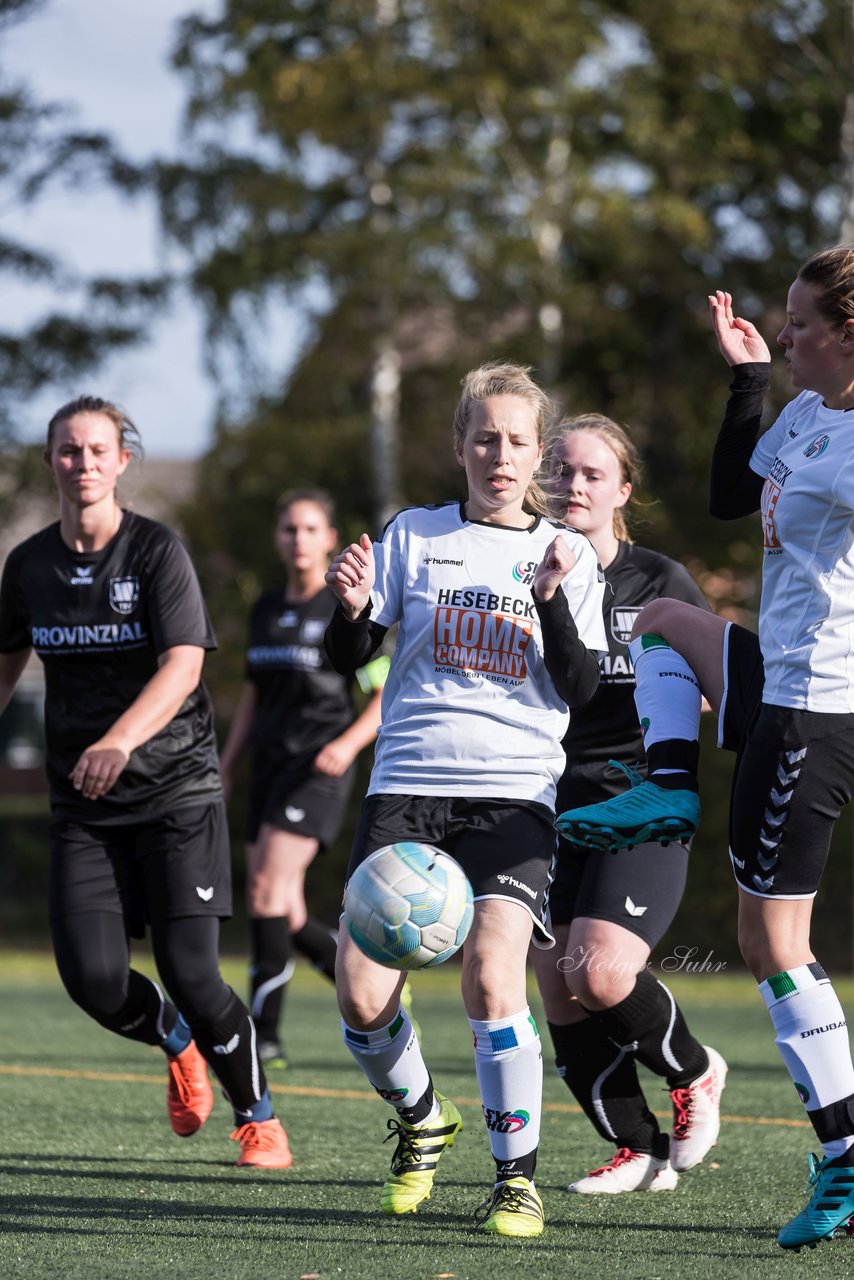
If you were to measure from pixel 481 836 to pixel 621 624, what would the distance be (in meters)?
1.16

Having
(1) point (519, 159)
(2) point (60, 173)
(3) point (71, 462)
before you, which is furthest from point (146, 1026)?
(1) point (519, 159)

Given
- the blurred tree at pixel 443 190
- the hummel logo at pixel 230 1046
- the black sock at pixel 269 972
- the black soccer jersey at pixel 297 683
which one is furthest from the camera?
the blurred tree at pixel 443 190

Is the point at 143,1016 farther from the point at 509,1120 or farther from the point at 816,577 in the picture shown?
the point at 816,577

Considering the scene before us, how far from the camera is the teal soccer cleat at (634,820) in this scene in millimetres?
3955

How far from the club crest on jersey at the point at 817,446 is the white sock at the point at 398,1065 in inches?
68.6

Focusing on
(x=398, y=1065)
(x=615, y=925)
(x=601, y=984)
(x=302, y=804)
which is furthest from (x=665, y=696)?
(x=302, y=804)

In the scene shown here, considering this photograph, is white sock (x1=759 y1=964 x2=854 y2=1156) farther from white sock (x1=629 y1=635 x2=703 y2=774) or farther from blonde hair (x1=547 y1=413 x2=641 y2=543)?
blonde hair (x1=547 y1=413 x2=641 y2=543)

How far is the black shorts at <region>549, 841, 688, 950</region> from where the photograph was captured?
4.68 meters

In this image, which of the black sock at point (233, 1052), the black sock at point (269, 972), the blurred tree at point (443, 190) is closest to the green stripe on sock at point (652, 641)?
the black sock at point (233, 1052)

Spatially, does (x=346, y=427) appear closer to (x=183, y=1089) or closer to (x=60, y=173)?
(x=60, y=173)

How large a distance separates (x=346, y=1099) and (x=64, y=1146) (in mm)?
1680

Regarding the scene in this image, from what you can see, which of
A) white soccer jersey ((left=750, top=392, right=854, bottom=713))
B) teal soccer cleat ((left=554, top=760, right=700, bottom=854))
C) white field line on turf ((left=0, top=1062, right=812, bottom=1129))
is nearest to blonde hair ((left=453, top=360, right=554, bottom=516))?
white soccer jersey ((left=750, top=392, right=854, bottom=713))

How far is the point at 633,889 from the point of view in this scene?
4707 millimetres

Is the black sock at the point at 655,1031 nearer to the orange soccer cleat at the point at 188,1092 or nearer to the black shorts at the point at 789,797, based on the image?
the black shorts at the point at 789,797
